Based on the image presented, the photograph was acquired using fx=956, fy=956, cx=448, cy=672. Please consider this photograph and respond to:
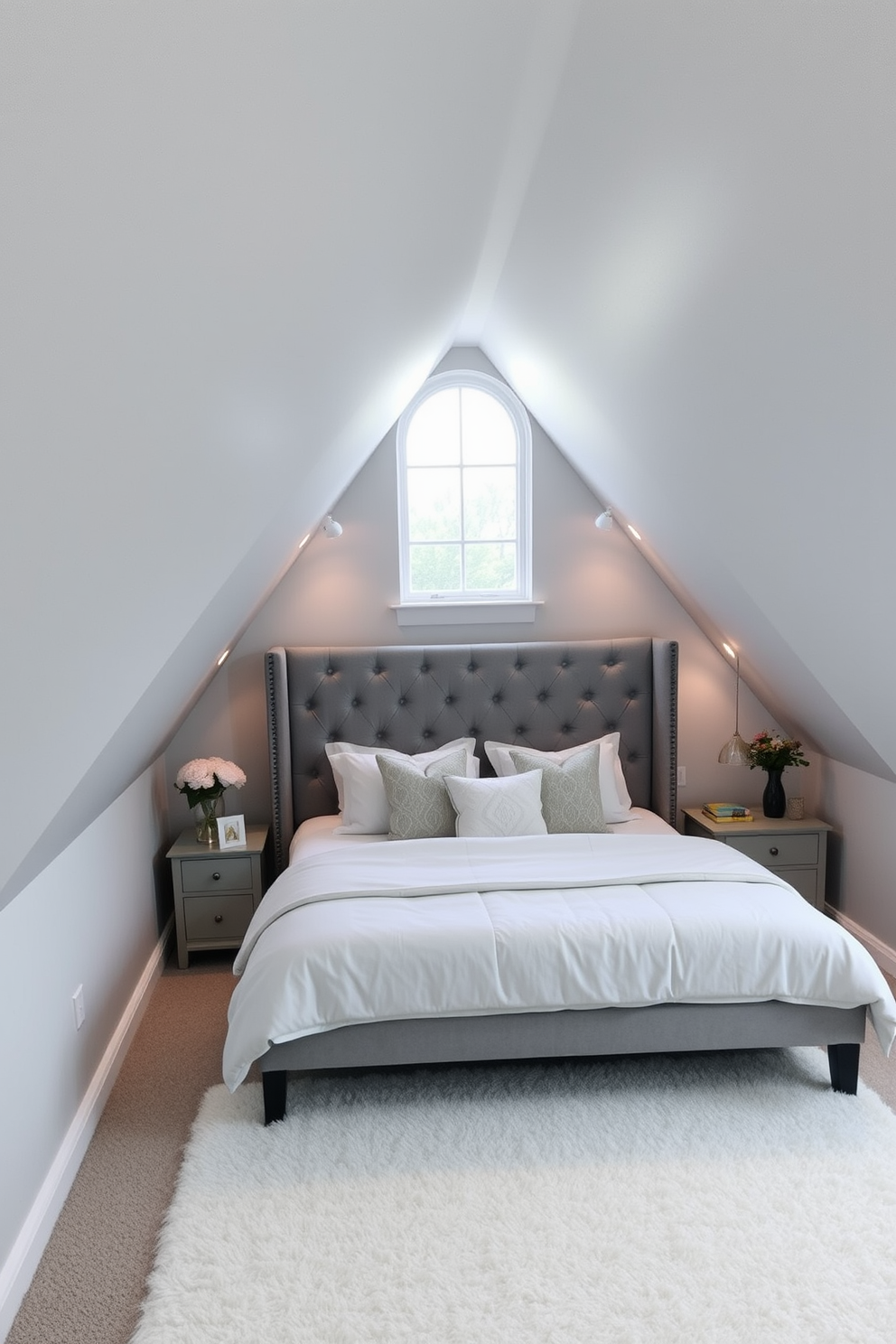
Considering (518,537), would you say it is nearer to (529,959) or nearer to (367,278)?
(529,959)

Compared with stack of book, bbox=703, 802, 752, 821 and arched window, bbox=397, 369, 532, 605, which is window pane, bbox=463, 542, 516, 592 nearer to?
arched window, bbox=397, 369, 532, 605

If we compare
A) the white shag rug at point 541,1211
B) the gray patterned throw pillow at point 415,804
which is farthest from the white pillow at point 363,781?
the white shag rug at point 541,1211

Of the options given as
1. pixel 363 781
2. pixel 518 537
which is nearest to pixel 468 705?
pixel 363 781

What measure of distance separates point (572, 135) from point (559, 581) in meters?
2.45

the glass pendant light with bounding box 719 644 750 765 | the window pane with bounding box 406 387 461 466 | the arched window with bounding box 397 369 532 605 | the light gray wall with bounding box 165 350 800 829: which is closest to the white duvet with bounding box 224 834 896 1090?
the glass pendant light with bounding box 719 644 750 765

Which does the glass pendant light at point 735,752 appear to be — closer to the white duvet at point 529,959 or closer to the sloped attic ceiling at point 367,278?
the sloped attic ceiling at point 367,278

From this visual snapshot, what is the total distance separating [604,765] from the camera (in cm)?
401

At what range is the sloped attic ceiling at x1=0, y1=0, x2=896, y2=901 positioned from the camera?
90 centimetres

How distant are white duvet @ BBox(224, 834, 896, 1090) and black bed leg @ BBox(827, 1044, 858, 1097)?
103 mm

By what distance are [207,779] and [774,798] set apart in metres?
2.39

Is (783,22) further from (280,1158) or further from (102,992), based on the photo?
(102,992)

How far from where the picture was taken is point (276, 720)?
4012 mm

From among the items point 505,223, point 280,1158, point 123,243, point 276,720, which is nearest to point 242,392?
point 123,243

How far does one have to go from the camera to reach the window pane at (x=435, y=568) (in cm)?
440
